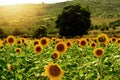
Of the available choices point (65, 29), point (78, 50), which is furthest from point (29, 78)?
point (65, 29)

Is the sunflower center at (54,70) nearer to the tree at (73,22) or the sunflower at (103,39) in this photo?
the sunflower at (103,39)

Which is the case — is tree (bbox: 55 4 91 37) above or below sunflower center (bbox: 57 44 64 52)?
below

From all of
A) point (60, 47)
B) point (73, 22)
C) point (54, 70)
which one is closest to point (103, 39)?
point (60, 47)

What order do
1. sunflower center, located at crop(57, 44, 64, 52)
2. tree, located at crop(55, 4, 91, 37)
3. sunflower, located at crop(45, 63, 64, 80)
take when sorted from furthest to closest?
tree, located at crop(55, 4, 91, 37) → sunflower center, located at crop(57, 44, 64, 52) → sunflower, located at crop(45, 63, 64, 80)

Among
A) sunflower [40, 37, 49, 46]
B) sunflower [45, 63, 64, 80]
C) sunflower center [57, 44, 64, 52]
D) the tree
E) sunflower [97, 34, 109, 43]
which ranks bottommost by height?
the tree

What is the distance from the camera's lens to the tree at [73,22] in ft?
222

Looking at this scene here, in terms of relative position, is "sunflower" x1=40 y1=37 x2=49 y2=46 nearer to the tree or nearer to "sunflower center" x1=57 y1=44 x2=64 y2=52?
"sunflower center" x1=57 y1=44 x2=64 y2=52

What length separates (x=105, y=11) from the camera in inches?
6722

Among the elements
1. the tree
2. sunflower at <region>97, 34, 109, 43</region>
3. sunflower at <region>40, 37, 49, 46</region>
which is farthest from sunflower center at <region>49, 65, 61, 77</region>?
the tree

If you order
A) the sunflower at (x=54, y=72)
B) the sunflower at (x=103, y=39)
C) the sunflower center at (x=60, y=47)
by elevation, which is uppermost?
the sunflower at (x=54, y=72)

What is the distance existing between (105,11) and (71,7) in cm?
9868

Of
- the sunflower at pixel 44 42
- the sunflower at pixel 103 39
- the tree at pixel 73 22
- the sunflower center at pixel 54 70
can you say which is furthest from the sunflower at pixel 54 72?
the tree at pixel 73 22

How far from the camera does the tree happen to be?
6775cm

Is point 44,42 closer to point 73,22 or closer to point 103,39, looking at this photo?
point 103,39
